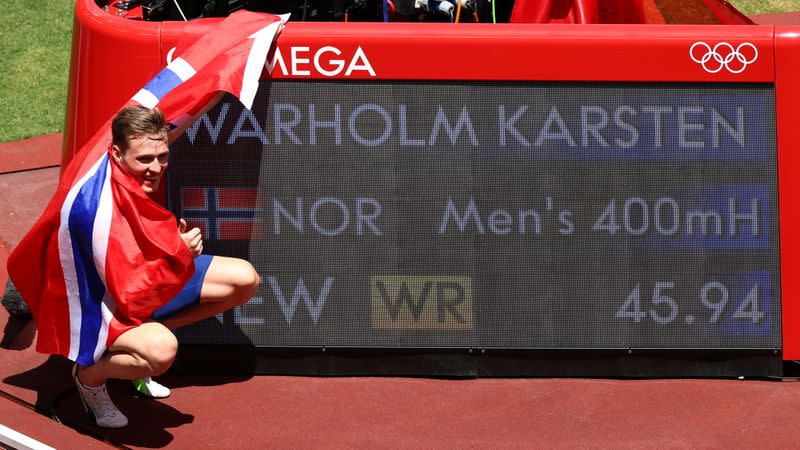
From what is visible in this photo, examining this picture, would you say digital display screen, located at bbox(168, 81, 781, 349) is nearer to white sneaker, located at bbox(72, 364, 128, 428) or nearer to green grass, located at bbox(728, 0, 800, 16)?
white sneaker, located at bbox(72, 364, 128, 428)

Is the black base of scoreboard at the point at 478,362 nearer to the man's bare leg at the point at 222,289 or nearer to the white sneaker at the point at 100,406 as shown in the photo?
the man's bare leg at the point at 222,289

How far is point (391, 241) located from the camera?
17.8 ft

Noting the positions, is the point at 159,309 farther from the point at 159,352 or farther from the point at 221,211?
the point at 221,211

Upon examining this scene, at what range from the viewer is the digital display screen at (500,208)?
17.5 ft

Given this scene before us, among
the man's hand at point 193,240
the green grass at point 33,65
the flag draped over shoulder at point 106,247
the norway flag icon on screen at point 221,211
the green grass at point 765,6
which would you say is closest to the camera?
the flag draped over shoulder at point 106,247

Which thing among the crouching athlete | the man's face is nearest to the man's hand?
the crouching athlete

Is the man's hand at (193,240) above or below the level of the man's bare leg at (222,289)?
above

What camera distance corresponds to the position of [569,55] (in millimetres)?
5301

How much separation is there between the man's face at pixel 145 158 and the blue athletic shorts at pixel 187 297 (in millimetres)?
394

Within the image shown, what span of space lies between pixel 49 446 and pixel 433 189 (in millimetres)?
1714

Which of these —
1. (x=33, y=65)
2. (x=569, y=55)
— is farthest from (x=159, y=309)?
(x=33, y=65)

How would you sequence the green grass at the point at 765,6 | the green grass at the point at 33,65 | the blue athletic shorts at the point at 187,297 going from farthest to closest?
the green grass at the point at 765,6 < the green grass at the point at 33,65 < the blue athletic shorts at the point at 187,297

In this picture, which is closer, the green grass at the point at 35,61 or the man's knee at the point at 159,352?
the man's knee at the point at 159,352

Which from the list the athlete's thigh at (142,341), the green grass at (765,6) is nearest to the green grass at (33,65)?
the athlete's thigh at (142,341)
